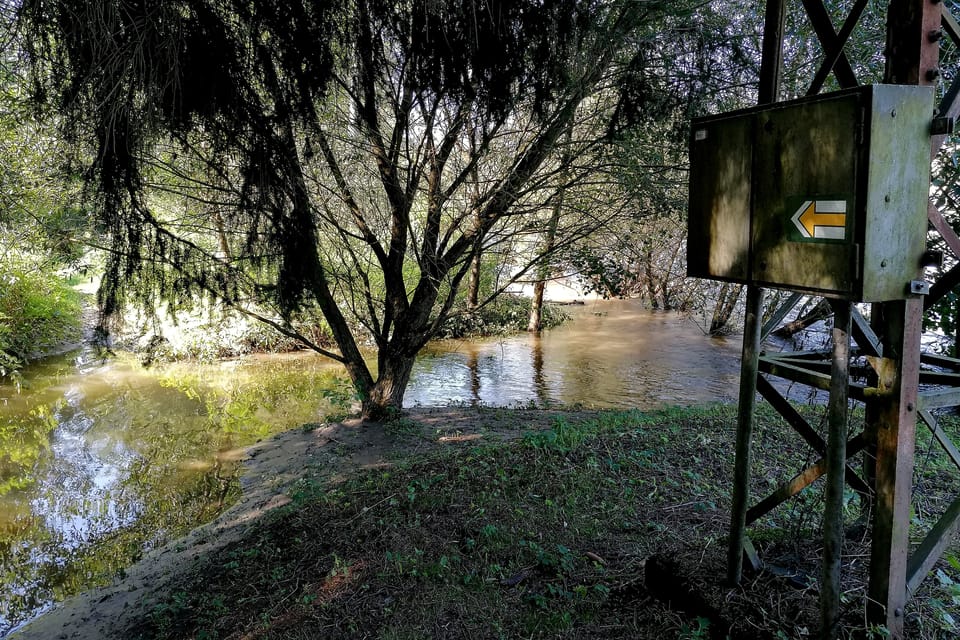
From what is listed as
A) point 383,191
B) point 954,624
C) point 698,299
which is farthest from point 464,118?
point 698,299

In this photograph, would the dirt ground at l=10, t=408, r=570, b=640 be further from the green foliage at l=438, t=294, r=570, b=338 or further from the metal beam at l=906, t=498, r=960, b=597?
the green foliage at l=438, t=294, r=570, b=338

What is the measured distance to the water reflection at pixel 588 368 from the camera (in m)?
11.4

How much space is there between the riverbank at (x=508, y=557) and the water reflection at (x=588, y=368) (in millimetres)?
5065

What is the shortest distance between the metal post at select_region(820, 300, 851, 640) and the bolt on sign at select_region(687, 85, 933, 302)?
0.82 feet

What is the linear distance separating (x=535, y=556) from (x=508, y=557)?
6.9 inches

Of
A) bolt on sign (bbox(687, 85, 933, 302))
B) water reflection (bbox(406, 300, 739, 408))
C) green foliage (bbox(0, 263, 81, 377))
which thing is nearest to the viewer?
bolt on sign (bbox(687, 85, 933, 302))

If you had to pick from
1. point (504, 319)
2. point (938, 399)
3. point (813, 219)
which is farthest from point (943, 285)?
point (504, 319)

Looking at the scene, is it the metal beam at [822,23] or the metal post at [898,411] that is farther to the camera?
the metal beam at [822,23]

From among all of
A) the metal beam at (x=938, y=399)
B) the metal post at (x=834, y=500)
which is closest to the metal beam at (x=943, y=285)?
the metal beam at (x=938, y=399)

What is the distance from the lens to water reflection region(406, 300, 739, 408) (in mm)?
11398

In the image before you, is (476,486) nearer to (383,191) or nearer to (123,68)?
(123,68)

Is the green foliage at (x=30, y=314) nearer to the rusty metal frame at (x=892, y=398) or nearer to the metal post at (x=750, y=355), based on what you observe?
the metal post at (x=750, y=355)

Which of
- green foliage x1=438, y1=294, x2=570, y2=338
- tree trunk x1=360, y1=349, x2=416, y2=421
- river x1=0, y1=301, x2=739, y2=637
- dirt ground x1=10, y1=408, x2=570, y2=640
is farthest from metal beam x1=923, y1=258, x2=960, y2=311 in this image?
green foliage x1=438, y1=294, x2=570, y2=338

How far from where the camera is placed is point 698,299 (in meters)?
17.8
